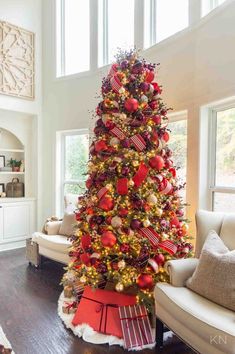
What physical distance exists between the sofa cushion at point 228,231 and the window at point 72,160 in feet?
9.39

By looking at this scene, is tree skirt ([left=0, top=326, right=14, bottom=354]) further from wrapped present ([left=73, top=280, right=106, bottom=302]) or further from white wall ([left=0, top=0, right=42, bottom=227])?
white wall ([left=0, top=0, right=42, bottom=227])

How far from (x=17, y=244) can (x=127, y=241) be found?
3310mm

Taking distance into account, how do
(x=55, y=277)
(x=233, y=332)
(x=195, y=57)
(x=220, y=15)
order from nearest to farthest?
(x=233, y=332) < (x=220, y=15) < (x=195, y=57) < (x=55, y=277)

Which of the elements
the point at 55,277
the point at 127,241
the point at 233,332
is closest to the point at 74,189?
the point at 55,277

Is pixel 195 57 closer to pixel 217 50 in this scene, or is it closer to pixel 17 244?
pixel 217 50

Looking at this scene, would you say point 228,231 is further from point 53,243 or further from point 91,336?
point 53,243

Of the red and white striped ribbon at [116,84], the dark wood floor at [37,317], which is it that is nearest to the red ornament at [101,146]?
the red and white striped ribbon at [116,84]

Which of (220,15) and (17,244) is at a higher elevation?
(220,15)

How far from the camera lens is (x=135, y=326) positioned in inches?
93.7

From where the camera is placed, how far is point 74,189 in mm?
5125

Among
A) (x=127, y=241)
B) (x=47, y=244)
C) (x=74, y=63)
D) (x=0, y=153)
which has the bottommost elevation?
(x=47, y=244)

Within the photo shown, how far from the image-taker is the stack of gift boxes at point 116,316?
91.4 inches

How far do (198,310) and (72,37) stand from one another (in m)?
4.85

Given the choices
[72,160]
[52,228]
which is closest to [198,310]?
[52,228]
